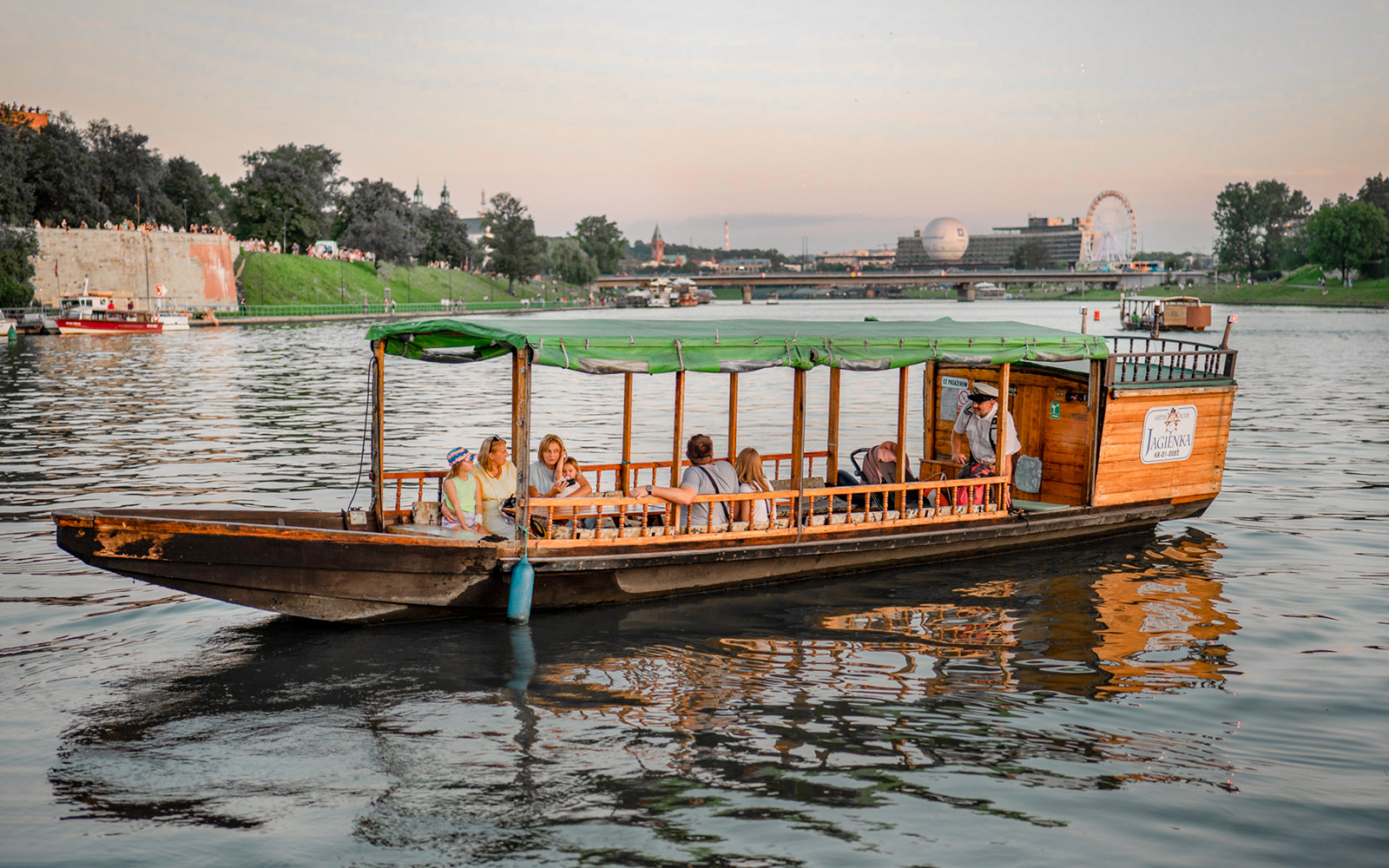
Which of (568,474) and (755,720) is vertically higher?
(568,474)

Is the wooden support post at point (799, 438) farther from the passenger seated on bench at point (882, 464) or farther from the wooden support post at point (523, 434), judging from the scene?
the wooden support post at point (523, 434)

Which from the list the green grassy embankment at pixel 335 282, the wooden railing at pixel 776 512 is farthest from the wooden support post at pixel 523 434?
the green grassy embankment at pixel 335 282

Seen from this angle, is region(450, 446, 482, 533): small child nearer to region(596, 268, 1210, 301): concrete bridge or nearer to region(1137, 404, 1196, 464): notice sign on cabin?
region(1137, 404, 1196, 464): notice sign on cabin

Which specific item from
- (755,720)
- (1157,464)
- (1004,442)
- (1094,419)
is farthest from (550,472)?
(1157,464)

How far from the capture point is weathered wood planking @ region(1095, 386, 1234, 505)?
15656mm

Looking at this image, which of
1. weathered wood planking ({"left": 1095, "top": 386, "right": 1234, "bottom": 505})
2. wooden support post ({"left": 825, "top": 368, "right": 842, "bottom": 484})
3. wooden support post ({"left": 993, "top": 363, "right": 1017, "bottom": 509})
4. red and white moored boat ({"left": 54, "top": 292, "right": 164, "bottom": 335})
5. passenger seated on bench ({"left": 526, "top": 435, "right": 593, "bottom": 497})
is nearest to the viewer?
passenger seated on bench ({"left": 526, "top": 435, "right": 593, "bottom": 497})

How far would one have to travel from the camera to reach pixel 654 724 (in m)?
9.43

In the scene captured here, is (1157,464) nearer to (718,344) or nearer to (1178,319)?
(718,344)

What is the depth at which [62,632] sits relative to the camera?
11.9m

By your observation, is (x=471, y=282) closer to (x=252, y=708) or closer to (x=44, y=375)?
(x=44, y=375)

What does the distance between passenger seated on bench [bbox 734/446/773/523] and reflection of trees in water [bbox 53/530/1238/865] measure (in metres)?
1.09

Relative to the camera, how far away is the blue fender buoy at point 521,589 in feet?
38.1

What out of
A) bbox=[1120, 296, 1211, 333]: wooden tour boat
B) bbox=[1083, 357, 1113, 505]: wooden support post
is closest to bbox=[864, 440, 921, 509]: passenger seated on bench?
bbox=[1083, 357, 1113, 505]: wooden support post

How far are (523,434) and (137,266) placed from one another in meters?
87.9
